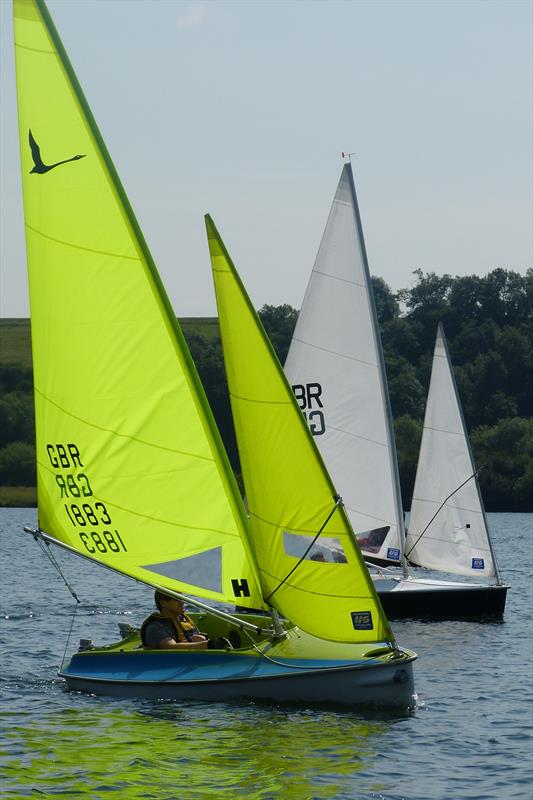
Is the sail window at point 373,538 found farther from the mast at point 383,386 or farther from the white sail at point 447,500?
the white sail at point 447,500

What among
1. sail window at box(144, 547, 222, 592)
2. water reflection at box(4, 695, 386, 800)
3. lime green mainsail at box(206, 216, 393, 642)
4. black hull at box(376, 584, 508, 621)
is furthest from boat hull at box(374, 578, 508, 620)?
water reflection at box(4, 695, 386, 800)

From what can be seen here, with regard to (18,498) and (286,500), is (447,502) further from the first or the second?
(18,498)

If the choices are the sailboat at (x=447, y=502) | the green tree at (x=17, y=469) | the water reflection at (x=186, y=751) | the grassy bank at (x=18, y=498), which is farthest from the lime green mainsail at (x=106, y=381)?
the green tree at (x=17, y=469)

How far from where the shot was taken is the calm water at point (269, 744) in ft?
46.5

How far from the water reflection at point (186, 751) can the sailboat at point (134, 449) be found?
48cm

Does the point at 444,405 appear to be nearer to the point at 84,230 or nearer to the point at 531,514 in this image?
the point at 84,230

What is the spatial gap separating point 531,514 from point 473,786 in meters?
78.6

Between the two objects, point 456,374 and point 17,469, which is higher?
point 456,374

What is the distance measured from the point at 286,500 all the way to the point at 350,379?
10.7 m

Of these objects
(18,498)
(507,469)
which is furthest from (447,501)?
(18,498)

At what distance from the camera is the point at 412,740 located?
53.4ft

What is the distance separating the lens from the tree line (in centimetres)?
9231

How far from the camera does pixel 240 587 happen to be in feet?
58.0

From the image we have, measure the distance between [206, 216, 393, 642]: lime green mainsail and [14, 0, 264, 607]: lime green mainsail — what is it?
0.59 meters
